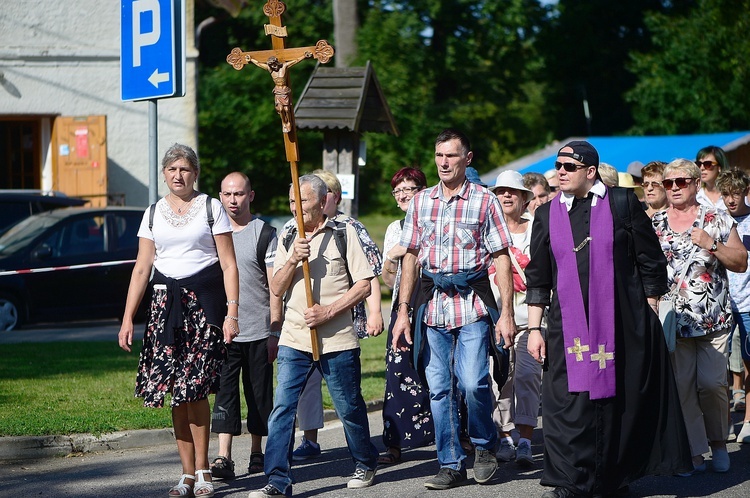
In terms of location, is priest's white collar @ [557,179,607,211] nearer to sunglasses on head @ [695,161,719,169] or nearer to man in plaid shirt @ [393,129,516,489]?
man in plaid shirt @ [393,129,516,489]

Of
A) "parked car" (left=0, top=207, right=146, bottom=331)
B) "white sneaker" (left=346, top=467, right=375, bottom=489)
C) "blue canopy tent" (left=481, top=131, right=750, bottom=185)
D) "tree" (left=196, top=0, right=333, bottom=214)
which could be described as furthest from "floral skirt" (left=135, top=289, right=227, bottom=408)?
"tree" (left=196, top=0, right=333, bottom=214)

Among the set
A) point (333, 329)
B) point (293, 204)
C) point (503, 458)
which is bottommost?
point (503, 458)

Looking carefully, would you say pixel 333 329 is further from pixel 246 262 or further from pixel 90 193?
pixel 90 193

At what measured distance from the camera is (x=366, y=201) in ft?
125

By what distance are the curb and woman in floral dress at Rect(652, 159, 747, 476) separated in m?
3.86

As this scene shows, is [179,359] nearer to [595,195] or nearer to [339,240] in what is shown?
[339,240]

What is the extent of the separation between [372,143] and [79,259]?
1411cm

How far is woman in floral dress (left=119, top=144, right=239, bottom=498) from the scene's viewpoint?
632cm

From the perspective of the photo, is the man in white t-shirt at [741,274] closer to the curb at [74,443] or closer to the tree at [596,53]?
the curb at [74,443]

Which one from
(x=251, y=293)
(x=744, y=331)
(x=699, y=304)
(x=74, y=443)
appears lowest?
(x=74, y=443)

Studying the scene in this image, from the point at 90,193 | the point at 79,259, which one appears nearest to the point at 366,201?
the point at 90,193

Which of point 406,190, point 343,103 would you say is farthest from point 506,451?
point 343,103

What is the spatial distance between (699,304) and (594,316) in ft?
4.25

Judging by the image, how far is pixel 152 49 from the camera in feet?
26.8
